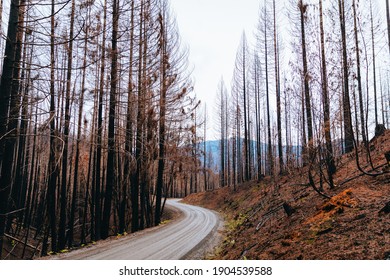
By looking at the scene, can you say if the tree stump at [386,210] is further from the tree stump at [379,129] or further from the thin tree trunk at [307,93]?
the tree stump at [379,129]

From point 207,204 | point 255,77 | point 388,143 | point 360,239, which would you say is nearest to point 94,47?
point 360,239

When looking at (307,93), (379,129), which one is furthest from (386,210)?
(379,129)

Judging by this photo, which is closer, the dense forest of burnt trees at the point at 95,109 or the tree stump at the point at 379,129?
the dense forest of burnt trees at the point at 95,109

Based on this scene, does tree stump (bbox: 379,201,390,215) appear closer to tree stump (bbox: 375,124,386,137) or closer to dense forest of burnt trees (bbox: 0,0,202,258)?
dense forest of burnt trees (bbox: 0,0,202,258)

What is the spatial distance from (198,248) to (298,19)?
49.1 ft

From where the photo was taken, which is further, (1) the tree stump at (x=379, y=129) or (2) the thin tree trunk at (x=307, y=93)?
(1) the tree stump at (x=379, y=129)

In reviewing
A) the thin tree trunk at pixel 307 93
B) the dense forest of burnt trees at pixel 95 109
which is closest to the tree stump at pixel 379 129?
the thin tree trunk at pixel 307 93

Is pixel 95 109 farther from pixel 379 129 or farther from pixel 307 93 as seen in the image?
pixel 379 129

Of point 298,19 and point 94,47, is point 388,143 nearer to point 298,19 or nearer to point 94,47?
point 298,19

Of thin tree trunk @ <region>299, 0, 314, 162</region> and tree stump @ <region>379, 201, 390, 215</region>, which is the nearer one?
tree stump @ <region>379, 201, 390, 215</region>

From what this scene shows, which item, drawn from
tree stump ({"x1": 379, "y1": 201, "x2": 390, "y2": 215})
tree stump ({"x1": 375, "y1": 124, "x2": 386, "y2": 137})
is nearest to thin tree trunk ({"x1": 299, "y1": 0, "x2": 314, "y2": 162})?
tree stump ({"x1": 379, "y1": 201, "x2": 390, "y2": 215})

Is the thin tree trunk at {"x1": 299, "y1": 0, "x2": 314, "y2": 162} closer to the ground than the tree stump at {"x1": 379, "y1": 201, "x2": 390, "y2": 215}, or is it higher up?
higher up

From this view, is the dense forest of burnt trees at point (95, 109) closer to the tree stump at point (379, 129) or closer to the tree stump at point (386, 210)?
the tree stump at point (386, 210)

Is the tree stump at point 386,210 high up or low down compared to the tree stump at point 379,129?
down
